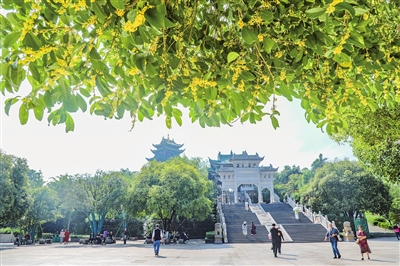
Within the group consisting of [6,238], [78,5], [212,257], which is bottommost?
[6,238]

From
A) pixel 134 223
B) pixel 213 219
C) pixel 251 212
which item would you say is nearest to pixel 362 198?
pixel 251 212

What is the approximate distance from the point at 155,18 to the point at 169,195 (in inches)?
891

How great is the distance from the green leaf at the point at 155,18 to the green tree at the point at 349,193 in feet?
95.7

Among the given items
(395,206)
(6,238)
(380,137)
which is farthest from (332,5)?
(6,238)

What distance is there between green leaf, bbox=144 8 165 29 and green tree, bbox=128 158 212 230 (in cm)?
2242

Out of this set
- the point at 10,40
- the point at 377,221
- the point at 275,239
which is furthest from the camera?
the point at 377,221

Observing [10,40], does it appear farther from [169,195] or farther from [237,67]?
[169,195]

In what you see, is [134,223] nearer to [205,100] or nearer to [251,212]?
[251,212]

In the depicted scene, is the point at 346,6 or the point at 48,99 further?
the point at 48,99

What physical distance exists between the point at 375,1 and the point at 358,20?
86cm

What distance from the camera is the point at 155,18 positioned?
5.47 ft

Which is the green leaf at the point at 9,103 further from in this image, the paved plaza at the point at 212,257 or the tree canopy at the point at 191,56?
the paved plaza at the point at 212,257

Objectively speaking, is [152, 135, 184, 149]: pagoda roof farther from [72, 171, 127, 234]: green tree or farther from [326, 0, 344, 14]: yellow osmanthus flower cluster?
[326, 0, 344, 14]: yellow osmanthus flower cluster

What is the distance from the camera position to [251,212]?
109 feet
